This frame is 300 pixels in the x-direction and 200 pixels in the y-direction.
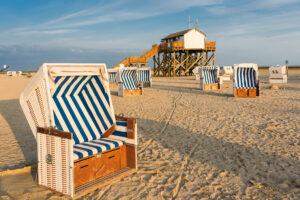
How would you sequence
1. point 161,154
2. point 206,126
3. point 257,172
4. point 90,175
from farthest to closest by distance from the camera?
1. point 206,126
2. point 161,154
3. point 257,172
4. point 90,175

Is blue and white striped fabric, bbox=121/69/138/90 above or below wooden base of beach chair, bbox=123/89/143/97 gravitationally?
above

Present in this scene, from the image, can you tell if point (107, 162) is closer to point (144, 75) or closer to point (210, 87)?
point (210, 87)

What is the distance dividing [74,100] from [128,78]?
10864 mm

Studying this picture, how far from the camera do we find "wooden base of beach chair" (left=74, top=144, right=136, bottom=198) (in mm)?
3650

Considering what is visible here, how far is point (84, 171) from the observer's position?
3727 mm

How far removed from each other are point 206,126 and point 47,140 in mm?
4988

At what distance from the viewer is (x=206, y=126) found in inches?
292

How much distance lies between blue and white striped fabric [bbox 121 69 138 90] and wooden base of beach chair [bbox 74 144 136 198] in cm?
1065

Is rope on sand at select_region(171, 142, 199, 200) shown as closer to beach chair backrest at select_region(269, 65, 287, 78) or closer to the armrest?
the armrest

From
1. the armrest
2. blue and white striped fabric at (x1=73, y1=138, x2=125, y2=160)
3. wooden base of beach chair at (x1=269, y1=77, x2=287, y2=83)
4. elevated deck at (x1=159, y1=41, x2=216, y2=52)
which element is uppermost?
elevated deck at (x1=159, y1=41, x2=216, y2=52)

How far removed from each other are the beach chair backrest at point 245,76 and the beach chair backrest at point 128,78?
5.81 meters

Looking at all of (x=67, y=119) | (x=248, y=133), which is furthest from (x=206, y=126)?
(x=67, y=119)

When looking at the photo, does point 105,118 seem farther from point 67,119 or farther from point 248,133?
point 248,133

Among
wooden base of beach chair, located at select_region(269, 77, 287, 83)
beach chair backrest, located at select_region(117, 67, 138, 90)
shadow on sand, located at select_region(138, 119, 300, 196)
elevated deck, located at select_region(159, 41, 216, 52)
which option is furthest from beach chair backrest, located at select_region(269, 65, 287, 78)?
shadow on sand, located at select_region(138, 119, 300, 196)
